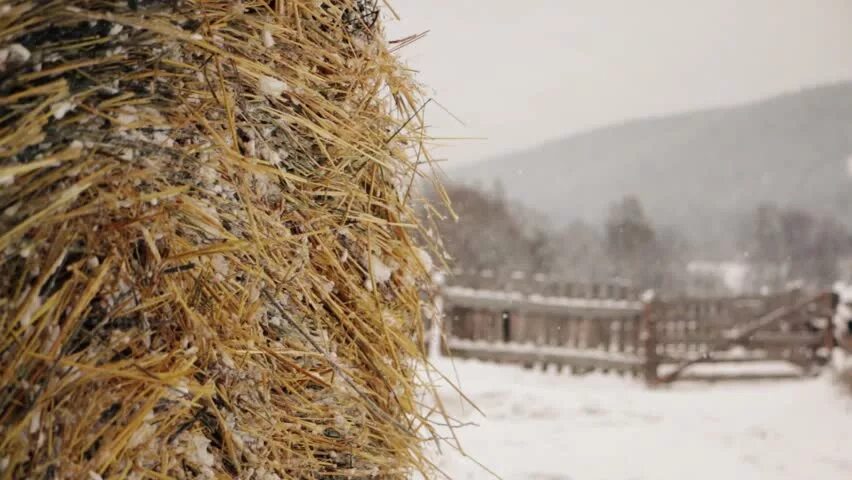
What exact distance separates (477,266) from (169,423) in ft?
62.6

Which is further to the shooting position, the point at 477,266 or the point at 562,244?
the point at 562,244

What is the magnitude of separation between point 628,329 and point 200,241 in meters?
8.42

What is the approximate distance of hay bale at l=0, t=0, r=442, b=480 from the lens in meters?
0.78

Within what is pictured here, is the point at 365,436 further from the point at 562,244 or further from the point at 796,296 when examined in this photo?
the point at 562,244

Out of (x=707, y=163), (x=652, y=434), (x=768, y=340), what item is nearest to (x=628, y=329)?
(x=768, y=340)

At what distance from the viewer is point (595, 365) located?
8547 millimetres

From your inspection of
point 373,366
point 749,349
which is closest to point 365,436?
point 373,366

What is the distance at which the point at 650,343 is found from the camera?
8.30m

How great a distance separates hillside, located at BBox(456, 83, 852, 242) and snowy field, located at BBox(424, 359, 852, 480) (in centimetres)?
2224

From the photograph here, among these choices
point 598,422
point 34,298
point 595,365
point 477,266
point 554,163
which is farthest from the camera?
point 554,163

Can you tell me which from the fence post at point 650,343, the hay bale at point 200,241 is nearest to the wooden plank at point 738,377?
the fence post at point 650,343

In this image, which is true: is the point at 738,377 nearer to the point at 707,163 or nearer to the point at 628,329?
the point at 628,329

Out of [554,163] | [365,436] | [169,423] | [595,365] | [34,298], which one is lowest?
[595,365]

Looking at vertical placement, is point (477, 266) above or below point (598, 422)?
above
